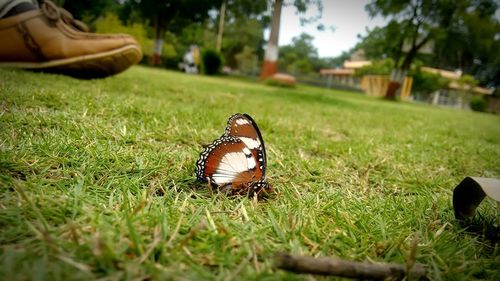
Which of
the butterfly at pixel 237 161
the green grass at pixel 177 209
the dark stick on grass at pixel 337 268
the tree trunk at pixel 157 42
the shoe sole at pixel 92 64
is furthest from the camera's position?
the tree trunk at pixel 157 42

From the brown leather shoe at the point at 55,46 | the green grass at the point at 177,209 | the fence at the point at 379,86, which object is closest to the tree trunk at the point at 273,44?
the brown leather shoe at the point at 55,46

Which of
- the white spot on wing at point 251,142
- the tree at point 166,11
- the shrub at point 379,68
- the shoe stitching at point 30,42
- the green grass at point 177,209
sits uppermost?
the tree at point 166,11

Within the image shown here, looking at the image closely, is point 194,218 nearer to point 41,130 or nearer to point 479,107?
point 41,130

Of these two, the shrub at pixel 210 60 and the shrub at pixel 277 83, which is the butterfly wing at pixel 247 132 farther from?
the shrub at pixel 210 60

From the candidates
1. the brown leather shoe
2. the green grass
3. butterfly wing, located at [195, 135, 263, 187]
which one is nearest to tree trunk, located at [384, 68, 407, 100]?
the brown leather shoe

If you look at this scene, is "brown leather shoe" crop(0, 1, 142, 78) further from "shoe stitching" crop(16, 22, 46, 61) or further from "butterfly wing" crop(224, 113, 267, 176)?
"butterfly wing" crop(224, 113, 267, 176)

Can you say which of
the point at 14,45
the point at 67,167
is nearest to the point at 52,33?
the point at 14,45

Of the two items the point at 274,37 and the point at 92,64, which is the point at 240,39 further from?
the point at 92,64

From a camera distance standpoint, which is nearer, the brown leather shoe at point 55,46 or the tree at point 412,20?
the brown leather shoe at point 55,46

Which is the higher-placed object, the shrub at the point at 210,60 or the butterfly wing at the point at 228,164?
the shrub at the point at 210,60
